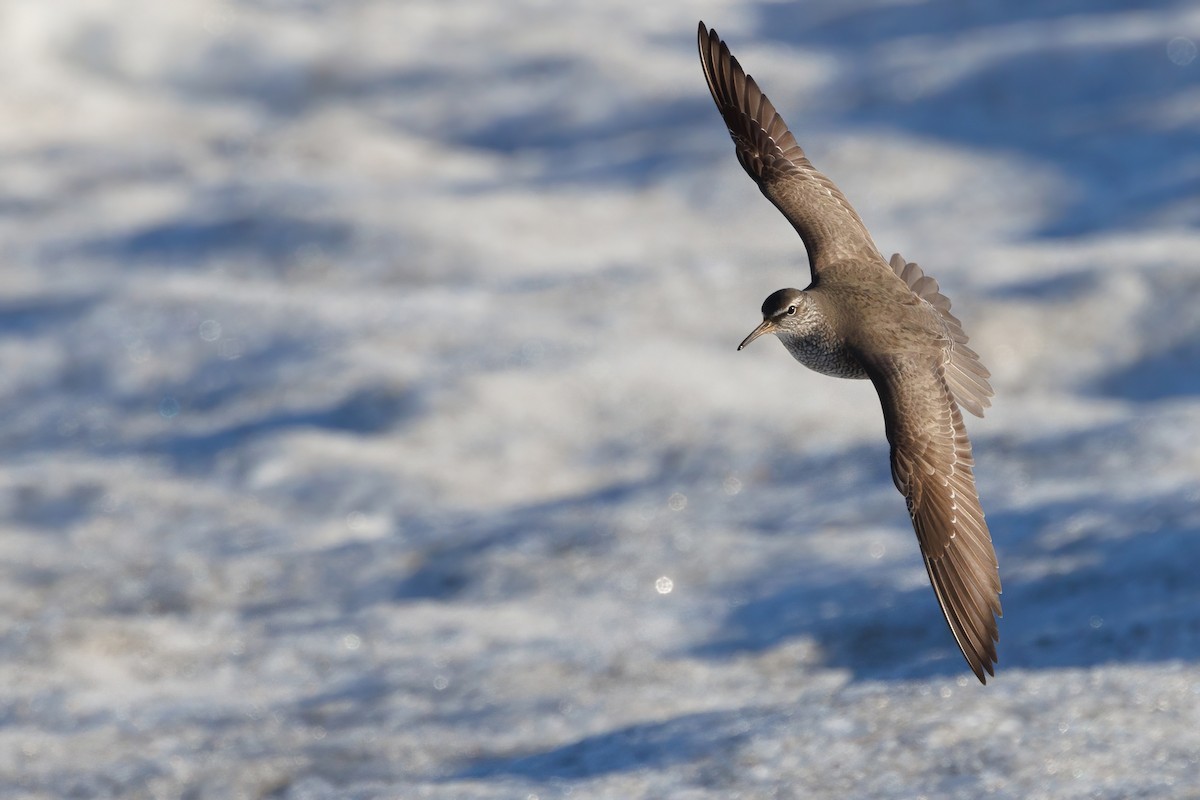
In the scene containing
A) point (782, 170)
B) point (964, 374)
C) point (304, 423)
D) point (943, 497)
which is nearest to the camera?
point (943, 497)

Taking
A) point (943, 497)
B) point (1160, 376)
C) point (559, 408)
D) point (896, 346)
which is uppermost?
point (559, 408)

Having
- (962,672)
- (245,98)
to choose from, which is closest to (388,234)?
(245,98)

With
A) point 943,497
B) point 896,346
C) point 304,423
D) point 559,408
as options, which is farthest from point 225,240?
→ point 943,497

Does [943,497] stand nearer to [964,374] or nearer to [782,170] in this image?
[964,374]

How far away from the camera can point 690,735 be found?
6.73 m

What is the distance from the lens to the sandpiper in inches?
193

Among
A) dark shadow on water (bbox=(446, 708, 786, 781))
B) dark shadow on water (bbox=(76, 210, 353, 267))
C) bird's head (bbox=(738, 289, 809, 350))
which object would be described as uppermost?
dark shadow on water (bbox=(76, 210, 353, 267))

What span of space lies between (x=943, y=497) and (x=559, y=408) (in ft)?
20.0

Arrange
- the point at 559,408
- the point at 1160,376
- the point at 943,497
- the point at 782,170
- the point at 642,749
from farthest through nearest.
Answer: the point at 559,408
the point at 1160,376
the point at 642,749
the point at 782,170
the point at 943,497

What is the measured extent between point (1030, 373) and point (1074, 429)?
1.11m

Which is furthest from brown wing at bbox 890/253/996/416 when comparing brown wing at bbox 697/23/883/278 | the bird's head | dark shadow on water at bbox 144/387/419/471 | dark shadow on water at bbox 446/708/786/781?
dark shadow on water at bbox 144/387/419/471

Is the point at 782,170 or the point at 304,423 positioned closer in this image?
the point at 782,170

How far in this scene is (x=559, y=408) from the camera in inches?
431

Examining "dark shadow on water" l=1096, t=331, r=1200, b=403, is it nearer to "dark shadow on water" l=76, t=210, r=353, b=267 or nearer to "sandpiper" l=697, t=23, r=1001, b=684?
"sandpiper" l=697, t=23, r=1001, b=684
